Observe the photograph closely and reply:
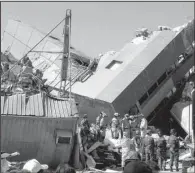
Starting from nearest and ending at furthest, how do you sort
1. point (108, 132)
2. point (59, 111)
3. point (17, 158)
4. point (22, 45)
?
point (17, 158)
point (59, 111)
point (108, 132)
point (22, 45)

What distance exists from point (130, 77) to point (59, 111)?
18.0ft

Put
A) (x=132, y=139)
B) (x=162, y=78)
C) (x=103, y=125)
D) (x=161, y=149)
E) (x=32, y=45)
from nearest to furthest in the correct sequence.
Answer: (x=161, y=149)
(x=132, y=139)
(x=103, y=125)
(x=162, y=78)
(x=32, y=45)

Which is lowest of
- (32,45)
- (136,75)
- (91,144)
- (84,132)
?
(91,144)

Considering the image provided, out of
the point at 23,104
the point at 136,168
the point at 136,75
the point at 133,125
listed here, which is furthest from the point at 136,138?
the point at 136,168

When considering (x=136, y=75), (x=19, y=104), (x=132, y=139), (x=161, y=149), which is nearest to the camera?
(x=19, y=104)

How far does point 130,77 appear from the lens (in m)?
16.7

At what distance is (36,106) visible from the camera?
38.5ft

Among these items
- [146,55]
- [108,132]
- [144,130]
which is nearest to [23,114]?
[108,132]

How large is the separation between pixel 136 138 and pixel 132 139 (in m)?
0.75

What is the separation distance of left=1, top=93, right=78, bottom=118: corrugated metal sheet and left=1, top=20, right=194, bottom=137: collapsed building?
13.0ft

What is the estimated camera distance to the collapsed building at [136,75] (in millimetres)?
16406

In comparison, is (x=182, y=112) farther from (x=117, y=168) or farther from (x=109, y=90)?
(x=117, y=168)

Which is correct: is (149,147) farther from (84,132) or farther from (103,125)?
(103,125)

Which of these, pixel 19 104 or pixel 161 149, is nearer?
pixel 19 104
